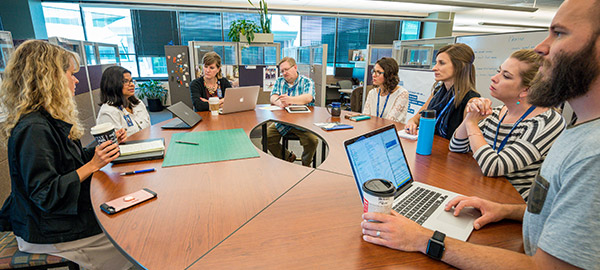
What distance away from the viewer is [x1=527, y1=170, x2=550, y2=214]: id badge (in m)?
0.67

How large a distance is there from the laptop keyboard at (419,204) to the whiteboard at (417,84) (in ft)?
11.2

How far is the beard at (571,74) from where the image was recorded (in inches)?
23.9

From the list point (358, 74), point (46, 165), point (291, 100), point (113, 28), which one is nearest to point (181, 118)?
point (46, 165)

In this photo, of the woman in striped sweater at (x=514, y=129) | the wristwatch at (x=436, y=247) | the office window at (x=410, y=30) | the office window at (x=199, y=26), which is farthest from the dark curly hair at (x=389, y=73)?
the office window at (x=410, y=30)

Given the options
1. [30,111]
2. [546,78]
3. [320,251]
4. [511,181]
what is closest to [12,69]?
A: [30,111]

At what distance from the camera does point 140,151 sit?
1.50m

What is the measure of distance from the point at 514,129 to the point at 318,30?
7942 mm

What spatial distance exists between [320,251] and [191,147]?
1.14 meters

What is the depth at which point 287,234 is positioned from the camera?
85cm

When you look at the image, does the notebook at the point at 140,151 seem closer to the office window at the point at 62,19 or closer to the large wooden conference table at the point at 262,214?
the large wooden conference table at the point at 262,214

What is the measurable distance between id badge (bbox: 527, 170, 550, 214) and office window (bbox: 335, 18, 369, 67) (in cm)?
848

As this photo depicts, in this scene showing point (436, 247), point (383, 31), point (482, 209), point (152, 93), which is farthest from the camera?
point (383, 31)

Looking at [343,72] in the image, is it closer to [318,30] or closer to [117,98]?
[318,30]

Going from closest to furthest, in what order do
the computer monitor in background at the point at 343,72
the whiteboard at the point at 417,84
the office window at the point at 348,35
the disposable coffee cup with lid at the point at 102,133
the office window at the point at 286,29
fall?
the disposable coffee cup with lid at the point at 102,133
the whiteboard at the point at 417,84
the computer monitor in background at the point at 343,72
the office window at the point at 286,29
the office window at the point at 348,35
